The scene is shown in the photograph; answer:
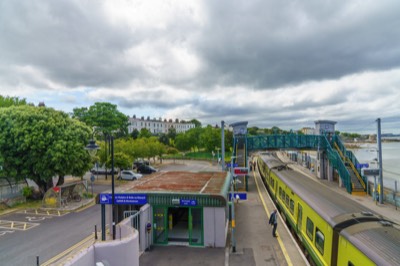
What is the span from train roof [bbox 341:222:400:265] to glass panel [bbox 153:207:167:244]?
8155 millimetres

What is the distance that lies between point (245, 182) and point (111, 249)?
69.8 ft

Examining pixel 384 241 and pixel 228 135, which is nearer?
pixel 384 241

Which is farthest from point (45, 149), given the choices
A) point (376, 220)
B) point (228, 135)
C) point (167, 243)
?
point (228, 135)

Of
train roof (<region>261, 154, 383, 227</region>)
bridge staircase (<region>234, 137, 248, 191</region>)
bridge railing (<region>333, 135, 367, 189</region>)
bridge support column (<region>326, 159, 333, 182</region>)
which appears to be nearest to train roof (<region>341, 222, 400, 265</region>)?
train roof (<region>261, 154, 383, 227</region>)

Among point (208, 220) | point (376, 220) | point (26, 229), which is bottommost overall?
point (26, 229)

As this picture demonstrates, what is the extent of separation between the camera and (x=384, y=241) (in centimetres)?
678

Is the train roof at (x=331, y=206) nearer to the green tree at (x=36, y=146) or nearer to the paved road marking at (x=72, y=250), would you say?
the paved road marking at (x=72, y=250)

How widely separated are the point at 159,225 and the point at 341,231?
8.35 meters

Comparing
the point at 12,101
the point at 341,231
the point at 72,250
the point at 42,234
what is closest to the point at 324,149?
the point at 341,231

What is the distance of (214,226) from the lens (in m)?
13.2

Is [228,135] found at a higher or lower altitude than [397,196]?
higher

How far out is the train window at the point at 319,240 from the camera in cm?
976

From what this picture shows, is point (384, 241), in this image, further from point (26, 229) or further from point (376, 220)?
point (26, 229)

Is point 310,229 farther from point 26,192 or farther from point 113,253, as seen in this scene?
point 26,192
